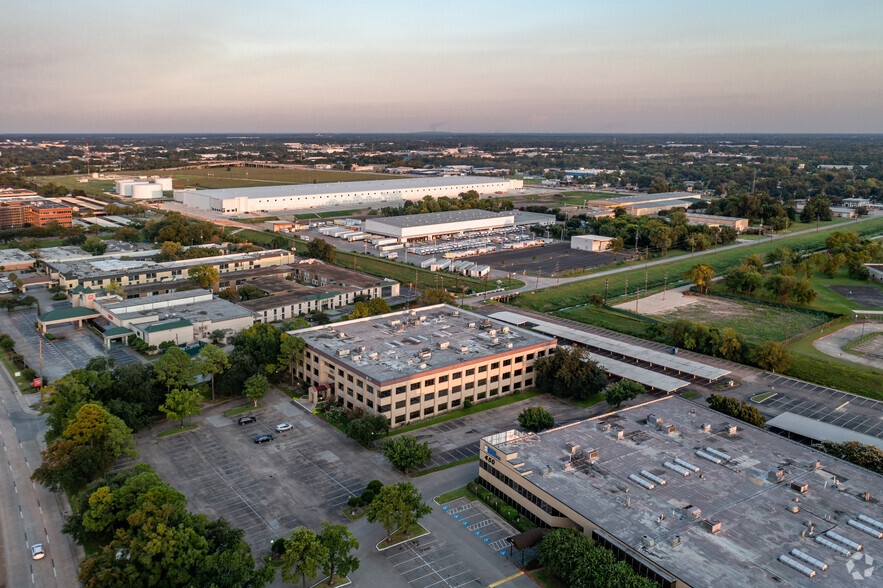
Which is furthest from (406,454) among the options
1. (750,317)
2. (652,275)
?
(652,275)

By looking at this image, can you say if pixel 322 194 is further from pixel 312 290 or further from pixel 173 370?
pixel 173 370

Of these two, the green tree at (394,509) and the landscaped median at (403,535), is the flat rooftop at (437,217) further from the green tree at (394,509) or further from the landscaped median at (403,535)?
the green tree at (394,509)

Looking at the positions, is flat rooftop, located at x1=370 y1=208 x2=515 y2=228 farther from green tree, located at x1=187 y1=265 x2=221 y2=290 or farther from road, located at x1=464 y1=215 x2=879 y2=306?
green tree, located at x1=187 y1=265 x2=221 y2=290

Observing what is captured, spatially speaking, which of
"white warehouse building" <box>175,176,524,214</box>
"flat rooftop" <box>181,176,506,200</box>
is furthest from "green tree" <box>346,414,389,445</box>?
"flat rooftop" <box>181,176,506,200</box>

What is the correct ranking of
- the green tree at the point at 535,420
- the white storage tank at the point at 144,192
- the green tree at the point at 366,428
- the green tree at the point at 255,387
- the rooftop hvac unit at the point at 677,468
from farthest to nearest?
the white storage tank at the point at 144,192 → the green tree at the point at 255,387 → the green tree at the point at 535,420 → the green tree at the point at 366,428 → the rooftop hvac unit at the point at 677,468

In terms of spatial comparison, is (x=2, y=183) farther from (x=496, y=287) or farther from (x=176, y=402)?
(x=176, y=402)

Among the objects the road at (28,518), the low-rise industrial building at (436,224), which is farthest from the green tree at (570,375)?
the low-rise industrial building at (436,224)
